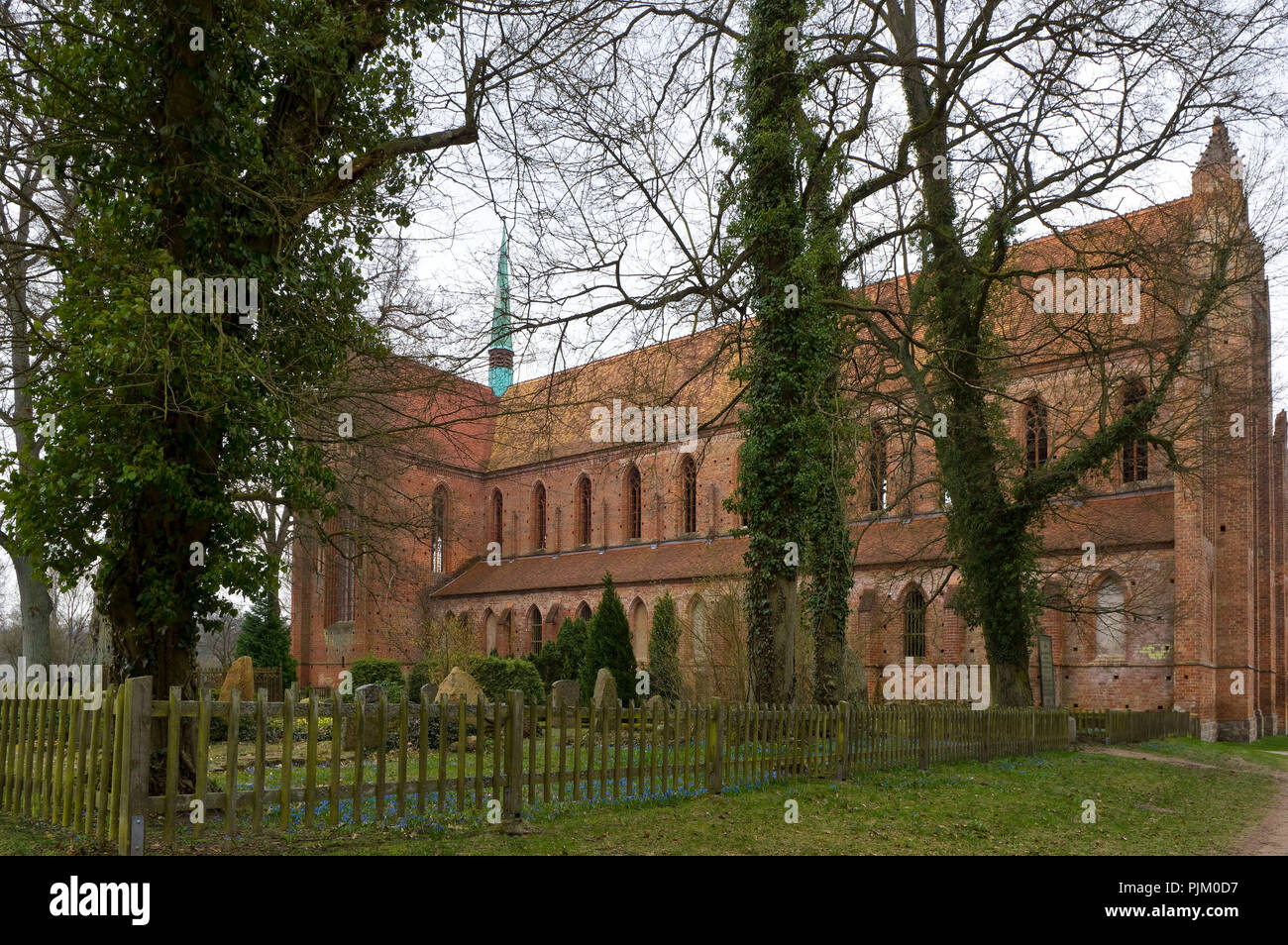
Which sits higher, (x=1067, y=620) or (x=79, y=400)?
(x=79, y=400)

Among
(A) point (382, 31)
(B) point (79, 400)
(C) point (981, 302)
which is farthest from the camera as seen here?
(C) point (981, 302)

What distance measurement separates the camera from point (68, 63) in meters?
8.77

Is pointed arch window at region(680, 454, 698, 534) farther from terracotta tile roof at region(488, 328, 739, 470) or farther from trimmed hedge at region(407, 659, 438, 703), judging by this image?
terracotta tile roof at region(488, 328, 739, 470)

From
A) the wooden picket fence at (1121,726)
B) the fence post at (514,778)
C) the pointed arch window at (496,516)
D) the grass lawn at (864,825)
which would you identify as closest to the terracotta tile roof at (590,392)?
the fence post at (514,778)

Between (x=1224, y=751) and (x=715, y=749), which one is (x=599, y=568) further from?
(x=715, y=749)

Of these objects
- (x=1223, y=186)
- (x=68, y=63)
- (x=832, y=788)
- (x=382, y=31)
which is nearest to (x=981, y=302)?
(x=1223, y=186)

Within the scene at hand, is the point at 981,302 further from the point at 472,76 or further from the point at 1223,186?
the point at 472,76

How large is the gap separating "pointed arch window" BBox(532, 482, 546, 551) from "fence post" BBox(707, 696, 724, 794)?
34529 millimetres

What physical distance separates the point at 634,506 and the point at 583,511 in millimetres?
3173

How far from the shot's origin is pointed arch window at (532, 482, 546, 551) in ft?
148

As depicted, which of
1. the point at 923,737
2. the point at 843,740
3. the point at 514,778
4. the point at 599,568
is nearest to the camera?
the point at 514,778

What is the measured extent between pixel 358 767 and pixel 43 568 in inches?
145

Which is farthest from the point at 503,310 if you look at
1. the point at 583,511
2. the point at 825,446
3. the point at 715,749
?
the point at 583,511

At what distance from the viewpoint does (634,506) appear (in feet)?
136
